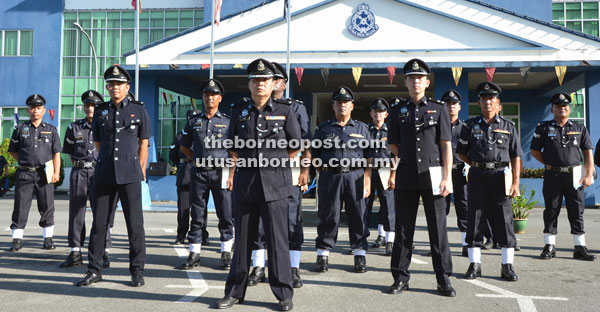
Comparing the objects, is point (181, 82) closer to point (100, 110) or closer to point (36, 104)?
point (36, 104)

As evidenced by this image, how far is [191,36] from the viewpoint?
19125mm

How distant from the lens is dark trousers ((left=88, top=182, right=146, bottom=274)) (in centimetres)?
573

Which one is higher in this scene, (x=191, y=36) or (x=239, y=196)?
(x=191, y=36)

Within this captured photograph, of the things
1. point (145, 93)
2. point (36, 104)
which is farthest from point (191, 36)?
point (36, 104)

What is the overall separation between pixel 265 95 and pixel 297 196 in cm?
169

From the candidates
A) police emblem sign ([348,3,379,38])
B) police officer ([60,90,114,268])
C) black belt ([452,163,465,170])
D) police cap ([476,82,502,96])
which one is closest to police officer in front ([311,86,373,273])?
police cap ([476,82,502,96])

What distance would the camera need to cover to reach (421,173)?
548 cm

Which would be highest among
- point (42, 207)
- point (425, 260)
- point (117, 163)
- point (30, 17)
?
point (30, 17)

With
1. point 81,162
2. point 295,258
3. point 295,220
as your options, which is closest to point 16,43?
point 81,162

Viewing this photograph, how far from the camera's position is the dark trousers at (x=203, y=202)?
6.91 m

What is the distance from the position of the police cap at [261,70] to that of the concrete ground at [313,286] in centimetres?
218

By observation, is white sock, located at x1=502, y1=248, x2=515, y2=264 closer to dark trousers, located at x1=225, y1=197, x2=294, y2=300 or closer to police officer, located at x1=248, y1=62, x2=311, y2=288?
police officer, located at x1=248, y1=62, x2=311, y2=288

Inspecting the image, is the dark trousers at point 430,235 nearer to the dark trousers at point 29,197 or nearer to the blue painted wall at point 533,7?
the dark trousers at point 29,197

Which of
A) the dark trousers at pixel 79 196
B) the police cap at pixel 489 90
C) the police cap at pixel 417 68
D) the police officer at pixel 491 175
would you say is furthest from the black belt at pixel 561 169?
the dark trousers at pixel 79 196
